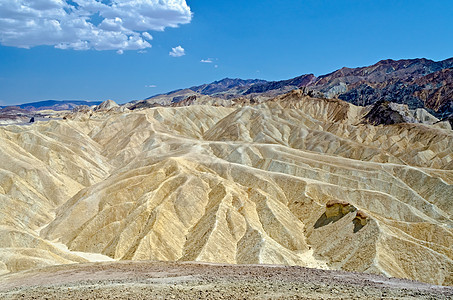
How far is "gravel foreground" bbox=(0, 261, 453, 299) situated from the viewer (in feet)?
71.2

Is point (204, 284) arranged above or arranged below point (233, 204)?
above

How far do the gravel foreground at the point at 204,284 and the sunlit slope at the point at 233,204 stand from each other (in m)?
11.7

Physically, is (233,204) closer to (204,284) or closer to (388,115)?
(204,284)

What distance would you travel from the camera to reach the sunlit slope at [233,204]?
44250 millimetres

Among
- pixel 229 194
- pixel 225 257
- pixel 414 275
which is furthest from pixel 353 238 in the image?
pixel 229 194

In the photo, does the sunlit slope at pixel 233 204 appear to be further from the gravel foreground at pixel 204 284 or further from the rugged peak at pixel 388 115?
the rugged peak at pixel 388 115

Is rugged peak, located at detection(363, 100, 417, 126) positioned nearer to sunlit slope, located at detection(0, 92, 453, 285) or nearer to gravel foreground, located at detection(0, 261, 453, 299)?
sunlit slope, located at detection(0, 92, 453, 285)

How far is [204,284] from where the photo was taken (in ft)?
77.7

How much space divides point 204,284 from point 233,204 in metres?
33.4

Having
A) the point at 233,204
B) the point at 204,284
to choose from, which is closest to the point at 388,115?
the point at 233,204

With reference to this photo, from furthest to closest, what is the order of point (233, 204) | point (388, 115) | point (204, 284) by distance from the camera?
point (388, 115)
point (233, 204)
point (204, 284)

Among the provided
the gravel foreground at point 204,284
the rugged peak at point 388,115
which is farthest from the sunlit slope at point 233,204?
the rugged peak at point 388,115

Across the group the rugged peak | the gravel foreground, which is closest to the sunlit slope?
the gravel foreground

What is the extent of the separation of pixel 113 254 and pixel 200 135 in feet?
311
